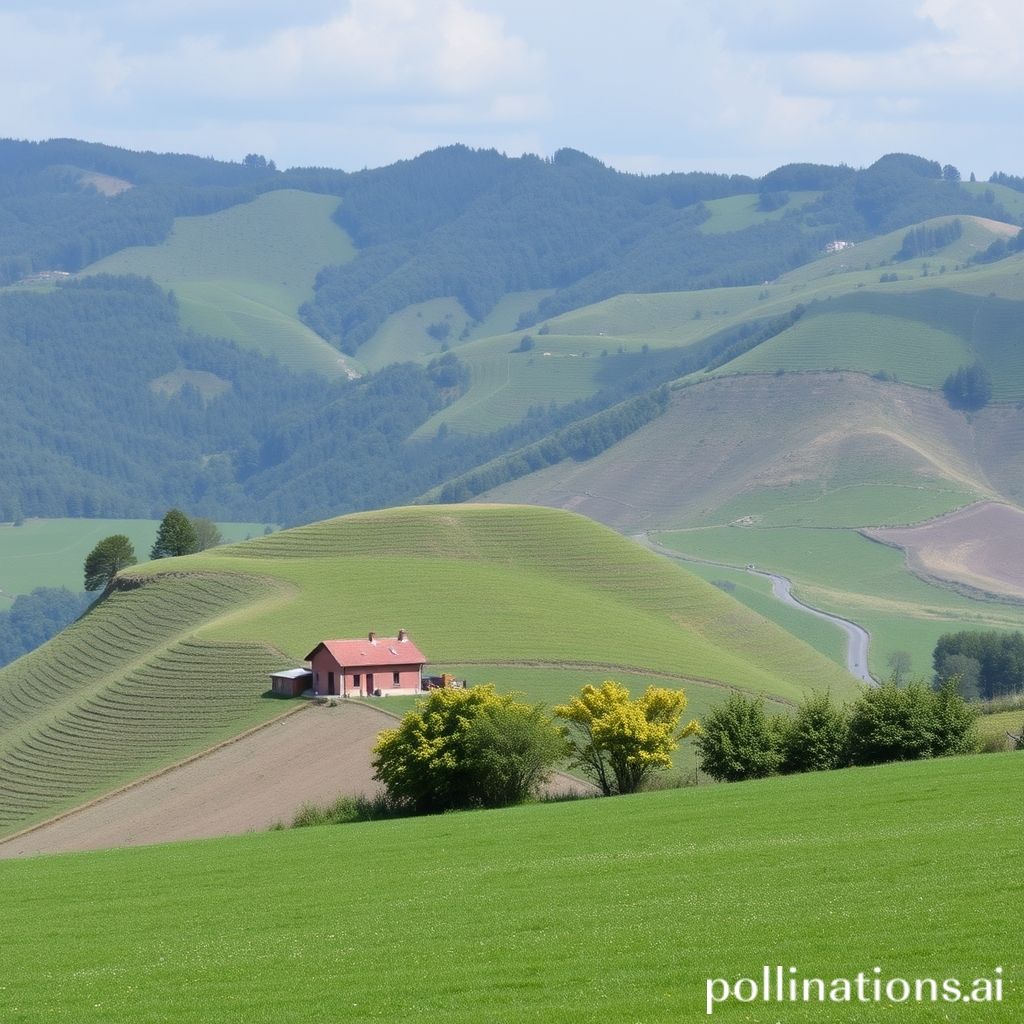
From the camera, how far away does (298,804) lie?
6378 cm

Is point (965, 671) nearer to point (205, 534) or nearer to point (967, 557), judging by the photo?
point (967, 557)

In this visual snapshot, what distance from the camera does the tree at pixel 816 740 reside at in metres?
52.6

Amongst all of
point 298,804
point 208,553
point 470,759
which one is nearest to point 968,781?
point 470,759

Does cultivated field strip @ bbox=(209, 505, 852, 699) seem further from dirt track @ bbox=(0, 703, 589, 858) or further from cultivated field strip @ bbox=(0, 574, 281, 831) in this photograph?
dirt track @ bbox=(0, 703, 589, 858)

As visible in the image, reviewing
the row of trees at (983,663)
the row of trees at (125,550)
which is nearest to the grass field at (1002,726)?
the row of trees at (983,663)

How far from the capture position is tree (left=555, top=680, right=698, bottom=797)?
56844 mm

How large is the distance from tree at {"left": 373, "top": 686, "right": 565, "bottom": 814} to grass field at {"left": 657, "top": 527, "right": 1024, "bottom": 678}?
8285 cm

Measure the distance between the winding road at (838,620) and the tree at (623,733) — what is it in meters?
65.0

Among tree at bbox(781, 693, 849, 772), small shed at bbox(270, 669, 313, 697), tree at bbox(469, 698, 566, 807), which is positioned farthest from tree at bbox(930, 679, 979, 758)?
small shed at bbox(270, 669, 313, 697)

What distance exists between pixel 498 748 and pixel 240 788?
58.5 feet

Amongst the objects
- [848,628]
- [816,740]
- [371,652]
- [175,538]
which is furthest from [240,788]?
[848,628]

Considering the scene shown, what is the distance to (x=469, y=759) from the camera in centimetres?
5500

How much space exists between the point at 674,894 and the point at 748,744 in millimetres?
26959

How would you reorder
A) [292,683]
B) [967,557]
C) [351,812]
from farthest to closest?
[967,557] < [292,683] < [351,812]
